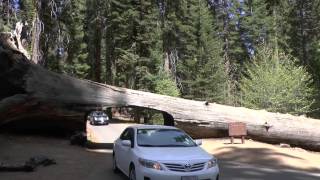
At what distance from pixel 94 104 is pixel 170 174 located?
504 inches

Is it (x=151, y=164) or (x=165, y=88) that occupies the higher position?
(x=165, y=88)

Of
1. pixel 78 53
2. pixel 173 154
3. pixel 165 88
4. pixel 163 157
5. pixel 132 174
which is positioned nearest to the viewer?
pixel 163 157

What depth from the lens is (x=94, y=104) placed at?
22.7 m

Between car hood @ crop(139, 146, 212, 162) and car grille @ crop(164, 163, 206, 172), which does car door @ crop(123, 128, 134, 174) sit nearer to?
car hood @ crop(139, 146, 212, 162)

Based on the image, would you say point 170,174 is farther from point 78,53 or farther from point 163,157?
point 78,53

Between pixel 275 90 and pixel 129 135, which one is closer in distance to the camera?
pixel 129 135

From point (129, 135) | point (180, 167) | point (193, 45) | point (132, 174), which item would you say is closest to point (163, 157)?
point (180, 167)

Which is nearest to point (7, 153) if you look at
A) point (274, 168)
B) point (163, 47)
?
point (274, 168)

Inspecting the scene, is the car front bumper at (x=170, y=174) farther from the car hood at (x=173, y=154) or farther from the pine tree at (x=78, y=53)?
the pine tree at (x=78, y=53)

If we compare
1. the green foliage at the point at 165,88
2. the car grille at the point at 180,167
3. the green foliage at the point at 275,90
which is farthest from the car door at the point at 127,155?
the green foliage at the point at 165,88

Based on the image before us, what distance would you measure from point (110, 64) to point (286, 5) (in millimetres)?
25277

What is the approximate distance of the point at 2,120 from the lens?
20.6 meters

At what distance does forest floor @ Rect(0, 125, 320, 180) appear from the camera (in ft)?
46.7

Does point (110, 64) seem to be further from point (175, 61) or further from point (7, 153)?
point (7, 153)
